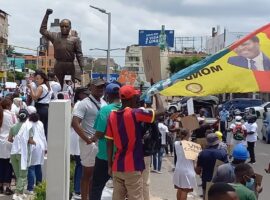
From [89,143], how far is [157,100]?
4.39 ft

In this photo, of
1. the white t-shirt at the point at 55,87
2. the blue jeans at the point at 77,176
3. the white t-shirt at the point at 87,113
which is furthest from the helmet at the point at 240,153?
the white t-shirt at the point at 55,87

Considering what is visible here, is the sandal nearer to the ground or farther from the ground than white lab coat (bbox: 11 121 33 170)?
nearer to the ground

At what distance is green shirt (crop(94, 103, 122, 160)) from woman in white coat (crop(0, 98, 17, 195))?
3.18 meters

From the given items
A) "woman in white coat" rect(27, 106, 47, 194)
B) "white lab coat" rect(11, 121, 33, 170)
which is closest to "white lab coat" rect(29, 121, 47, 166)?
"woman in white coat" rect(27, 106, 47, 194)

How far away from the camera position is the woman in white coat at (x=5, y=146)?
9.81 metres

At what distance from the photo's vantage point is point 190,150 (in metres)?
9.68

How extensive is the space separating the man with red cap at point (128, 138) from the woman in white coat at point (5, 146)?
3789 millimetres

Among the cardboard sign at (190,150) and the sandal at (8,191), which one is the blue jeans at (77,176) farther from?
the cardboard sign at (190,150)

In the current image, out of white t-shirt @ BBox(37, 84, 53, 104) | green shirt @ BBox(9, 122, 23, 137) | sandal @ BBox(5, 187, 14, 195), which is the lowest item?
sandal @ BBox(5, 187, 14, 195)

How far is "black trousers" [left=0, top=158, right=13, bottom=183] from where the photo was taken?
994cm

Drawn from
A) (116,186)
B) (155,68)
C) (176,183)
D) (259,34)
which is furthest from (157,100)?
(176,183)

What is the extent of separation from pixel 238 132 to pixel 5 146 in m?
9.05

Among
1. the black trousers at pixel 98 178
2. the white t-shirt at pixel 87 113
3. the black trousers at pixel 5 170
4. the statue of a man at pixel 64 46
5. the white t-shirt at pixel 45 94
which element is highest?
the statue of a man at pixel 64 46

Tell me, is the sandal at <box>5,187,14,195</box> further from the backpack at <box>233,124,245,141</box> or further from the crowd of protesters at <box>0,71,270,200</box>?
the backpack at <box>233,124,245,141</box>
